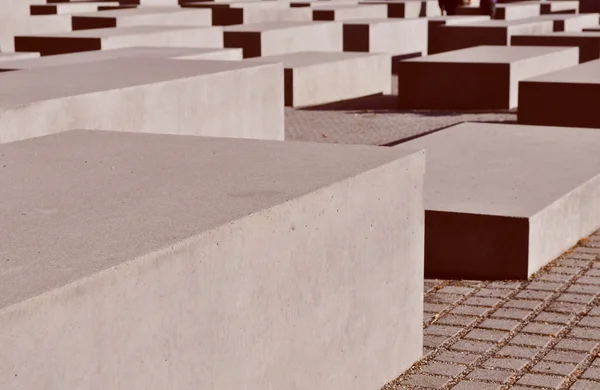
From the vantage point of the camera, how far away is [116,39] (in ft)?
50.5

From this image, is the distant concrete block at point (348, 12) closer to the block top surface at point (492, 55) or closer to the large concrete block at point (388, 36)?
the large concrete block at point (388, 36)

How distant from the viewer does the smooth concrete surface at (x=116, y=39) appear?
15.3 metres

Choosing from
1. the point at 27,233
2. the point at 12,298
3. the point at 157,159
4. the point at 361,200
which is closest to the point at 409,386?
the point at 361,200

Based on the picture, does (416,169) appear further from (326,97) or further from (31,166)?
(326,97)

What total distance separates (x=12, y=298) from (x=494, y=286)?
4.40 metres

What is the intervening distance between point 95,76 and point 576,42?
41.6 feet

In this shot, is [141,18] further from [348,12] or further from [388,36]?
[348,12]

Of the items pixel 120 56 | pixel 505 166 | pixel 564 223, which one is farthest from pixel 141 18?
pixel 564 223

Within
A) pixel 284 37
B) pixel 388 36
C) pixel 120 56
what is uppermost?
pixel 120 56

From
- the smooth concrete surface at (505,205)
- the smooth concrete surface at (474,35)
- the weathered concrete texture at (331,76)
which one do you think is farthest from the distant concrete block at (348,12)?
the smooth concrete surface at (505,205)

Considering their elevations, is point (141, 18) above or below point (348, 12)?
above

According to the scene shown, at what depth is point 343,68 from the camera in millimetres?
18172

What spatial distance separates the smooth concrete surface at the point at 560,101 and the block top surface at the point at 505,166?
7.41ft

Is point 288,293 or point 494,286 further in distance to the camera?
point 494,286
